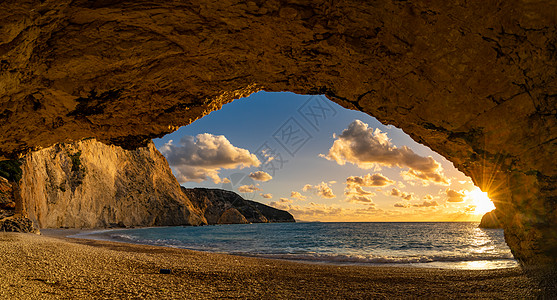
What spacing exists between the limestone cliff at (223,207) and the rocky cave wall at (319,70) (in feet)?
355

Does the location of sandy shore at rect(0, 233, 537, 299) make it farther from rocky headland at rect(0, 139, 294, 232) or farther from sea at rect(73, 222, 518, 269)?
rocky headland at rect(0, 139, 294, 232)

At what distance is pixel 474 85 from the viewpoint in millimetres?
5434

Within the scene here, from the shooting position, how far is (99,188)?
50.2m

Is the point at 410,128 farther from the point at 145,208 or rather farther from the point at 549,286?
the point at 145,208

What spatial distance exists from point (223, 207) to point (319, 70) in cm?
12481

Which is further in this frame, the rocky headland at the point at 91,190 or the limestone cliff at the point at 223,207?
the limestone cliff at the point at 223,207

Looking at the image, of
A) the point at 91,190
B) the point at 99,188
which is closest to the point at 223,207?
the point at 99,188

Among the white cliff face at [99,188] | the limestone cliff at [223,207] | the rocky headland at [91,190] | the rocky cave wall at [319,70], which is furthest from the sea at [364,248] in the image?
the limestone cliff at [223,207]

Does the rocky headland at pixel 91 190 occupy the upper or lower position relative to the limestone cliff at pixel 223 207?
upper

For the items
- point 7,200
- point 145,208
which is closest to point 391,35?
point 7,200

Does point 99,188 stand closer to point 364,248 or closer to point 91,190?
point 91,190

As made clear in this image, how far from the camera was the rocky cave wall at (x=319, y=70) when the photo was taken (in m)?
4.38

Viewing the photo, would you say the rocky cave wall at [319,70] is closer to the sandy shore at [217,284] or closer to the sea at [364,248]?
the sandy shore at [217,284]

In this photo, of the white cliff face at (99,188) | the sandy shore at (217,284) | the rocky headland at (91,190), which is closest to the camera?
the sandy shore at (217,284)
